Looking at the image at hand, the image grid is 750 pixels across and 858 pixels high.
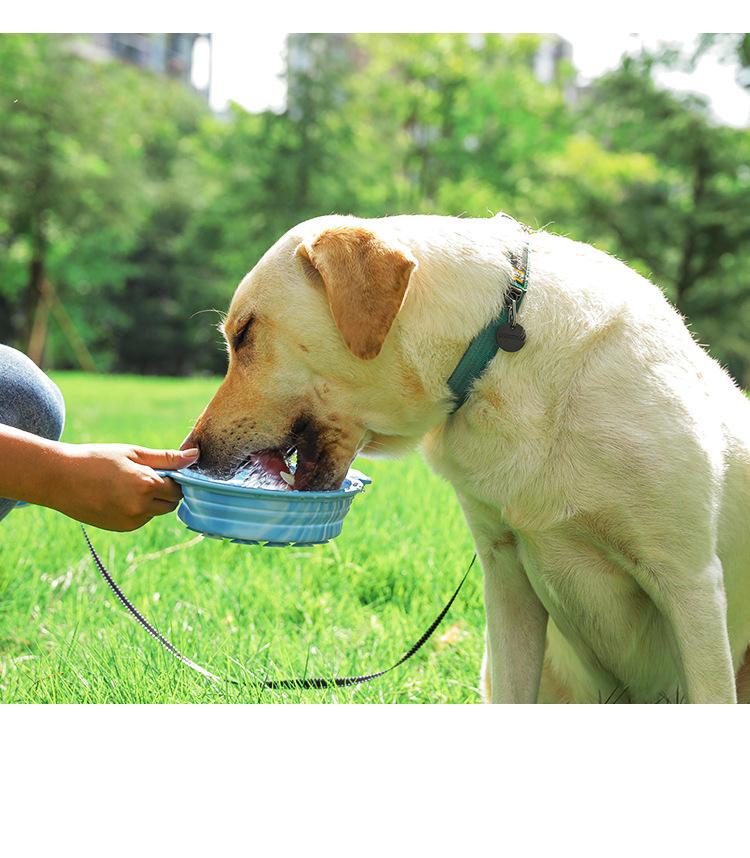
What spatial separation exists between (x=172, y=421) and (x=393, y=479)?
4.19 metres

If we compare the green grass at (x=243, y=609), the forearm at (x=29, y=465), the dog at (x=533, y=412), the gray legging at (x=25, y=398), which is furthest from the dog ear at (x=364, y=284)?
the green grass at (x=243, y=609)

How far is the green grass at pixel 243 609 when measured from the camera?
2617 mm

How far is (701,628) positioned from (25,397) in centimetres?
173

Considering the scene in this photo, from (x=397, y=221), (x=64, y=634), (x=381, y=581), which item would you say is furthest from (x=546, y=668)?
(x=64, y=634)

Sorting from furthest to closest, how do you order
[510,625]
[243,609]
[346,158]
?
[346,158] < [243,609] < [510,625]

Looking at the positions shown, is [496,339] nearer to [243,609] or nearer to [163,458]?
[163,458]

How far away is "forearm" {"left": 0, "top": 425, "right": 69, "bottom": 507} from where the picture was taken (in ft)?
6.64

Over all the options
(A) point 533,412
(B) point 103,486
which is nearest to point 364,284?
(A) point 533,412

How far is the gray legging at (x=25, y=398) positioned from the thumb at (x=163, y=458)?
0.52 meters

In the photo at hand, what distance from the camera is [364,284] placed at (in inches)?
79.7

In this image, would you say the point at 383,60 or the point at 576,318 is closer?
the point at 576,318

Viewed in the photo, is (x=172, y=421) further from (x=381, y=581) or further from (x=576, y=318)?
(x=576, y=318)

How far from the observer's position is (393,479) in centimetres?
486
